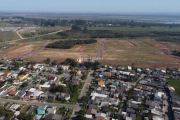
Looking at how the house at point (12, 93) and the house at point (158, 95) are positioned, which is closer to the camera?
the house at point (158, 95)

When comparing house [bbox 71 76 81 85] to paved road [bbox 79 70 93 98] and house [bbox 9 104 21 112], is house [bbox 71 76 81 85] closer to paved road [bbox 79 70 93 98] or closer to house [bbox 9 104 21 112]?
paved road [bbox 79 70 93 98]

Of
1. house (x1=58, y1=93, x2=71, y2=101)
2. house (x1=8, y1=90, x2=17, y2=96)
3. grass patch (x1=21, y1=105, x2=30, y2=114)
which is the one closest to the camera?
grass patch (x1=21, y1=105, x2=30, y2=114)

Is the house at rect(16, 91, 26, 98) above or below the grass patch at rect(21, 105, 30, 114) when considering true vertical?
above

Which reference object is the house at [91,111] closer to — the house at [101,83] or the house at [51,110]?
the house at [51,110]

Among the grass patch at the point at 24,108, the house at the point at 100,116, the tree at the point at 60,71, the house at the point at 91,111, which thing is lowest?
the grass patch at the point at 24,108

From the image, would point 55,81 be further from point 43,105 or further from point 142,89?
point 142,89

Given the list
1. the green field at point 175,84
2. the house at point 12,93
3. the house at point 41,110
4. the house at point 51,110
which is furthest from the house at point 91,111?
the green field at point 175,84

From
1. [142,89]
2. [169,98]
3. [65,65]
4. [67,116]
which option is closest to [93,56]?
[65,65]

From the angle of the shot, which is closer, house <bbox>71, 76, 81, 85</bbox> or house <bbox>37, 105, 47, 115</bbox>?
house <bbox>37, 105, 47, 115</bbox>

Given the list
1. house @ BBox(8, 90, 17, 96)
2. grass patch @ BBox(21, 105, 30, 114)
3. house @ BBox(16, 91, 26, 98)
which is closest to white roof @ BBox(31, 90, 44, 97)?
house @ BBox(16, 91, 26, 98)

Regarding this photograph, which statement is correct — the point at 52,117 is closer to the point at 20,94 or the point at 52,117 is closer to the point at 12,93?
the point at 20,94
